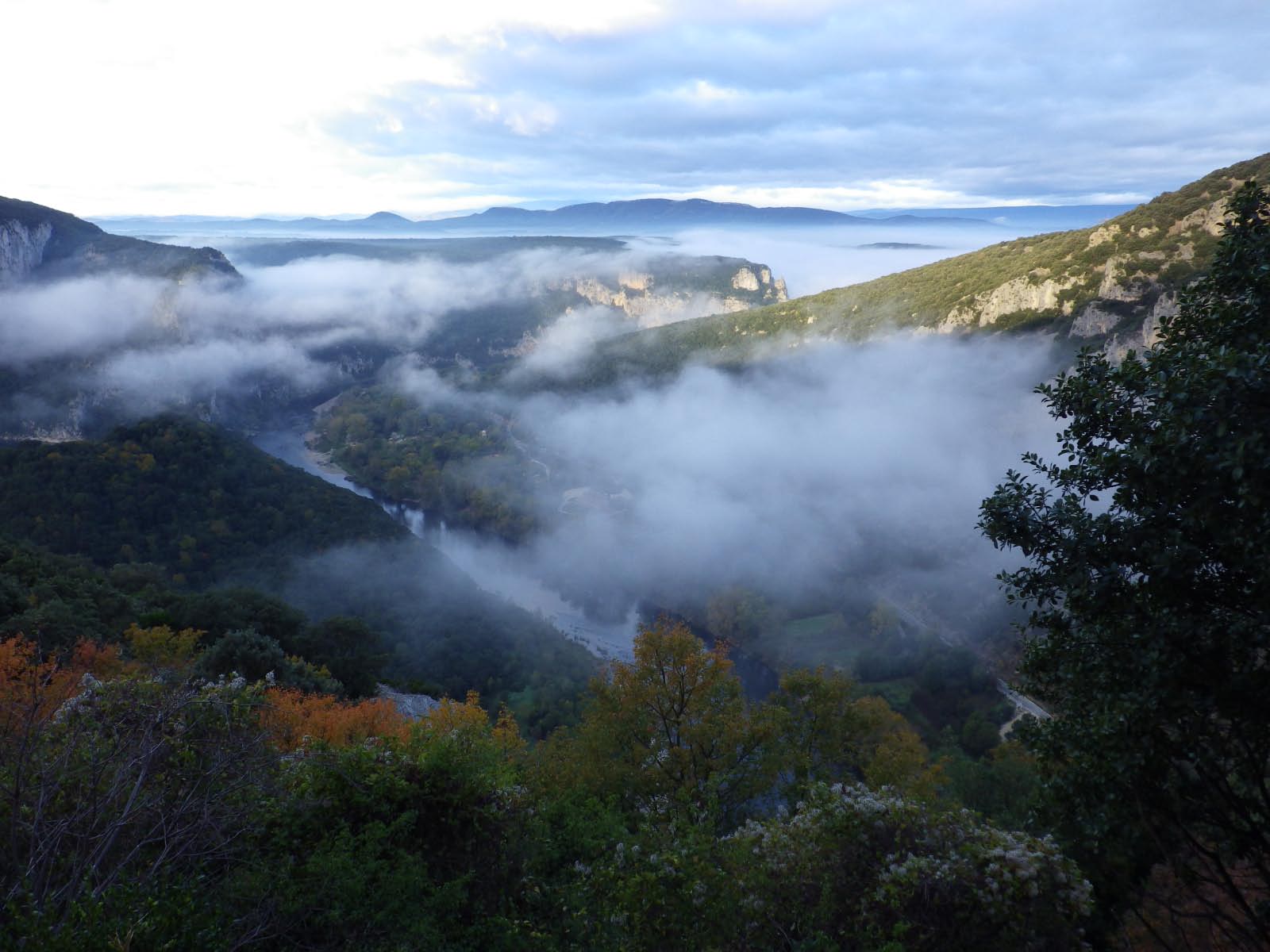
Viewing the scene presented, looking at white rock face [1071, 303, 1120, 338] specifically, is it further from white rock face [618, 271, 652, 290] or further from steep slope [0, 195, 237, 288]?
steep slope [0, 195, 237, 288]

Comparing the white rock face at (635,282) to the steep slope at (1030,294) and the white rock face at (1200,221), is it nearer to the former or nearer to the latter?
the steep slope at (1030,294)

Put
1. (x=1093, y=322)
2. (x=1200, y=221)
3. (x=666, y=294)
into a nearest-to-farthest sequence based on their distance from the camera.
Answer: (x=1200, y=221)
(x=1093, y=322)
(x=666, y=294)

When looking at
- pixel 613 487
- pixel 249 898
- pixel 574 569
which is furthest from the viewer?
pixel 613 487

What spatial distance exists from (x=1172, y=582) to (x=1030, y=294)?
87806 millimetres

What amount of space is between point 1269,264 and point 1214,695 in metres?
3.34

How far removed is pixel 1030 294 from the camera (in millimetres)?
79688

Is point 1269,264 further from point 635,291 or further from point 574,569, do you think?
point 635,291

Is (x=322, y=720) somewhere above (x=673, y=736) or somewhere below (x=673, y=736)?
below

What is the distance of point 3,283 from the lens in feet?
339

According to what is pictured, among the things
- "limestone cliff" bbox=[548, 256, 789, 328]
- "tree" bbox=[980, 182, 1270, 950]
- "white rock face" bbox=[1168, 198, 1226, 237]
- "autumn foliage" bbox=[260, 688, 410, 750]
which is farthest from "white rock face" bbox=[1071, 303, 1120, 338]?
"limestone cliff" bbox=[548, 256, 789, 328]

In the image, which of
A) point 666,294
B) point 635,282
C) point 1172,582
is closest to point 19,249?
point 635,282

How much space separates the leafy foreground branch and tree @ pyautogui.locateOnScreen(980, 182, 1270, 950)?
1.95 meters

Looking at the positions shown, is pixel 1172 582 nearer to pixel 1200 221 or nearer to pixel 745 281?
pixel 1200 221

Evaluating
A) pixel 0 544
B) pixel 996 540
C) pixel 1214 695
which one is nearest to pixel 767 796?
pixel 996 540
